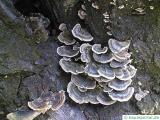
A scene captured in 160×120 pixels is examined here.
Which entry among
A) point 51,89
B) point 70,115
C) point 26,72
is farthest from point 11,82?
point 70,115

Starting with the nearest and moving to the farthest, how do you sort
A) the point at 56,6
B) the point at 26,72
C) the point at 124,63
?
the point at 124,63 < the point at 26,72 < the point at 56,6

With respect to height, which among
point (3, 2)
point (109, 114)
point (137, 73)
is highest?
point (3, 2)

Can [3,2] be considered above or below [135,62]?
above

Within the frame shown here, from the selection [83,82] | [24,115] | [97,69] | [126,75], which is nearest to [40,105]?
[24,115]

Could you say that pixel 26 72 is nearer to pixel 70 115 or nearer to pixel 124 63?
pixel 70 115

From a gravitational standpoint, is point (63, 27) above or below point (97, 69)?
above

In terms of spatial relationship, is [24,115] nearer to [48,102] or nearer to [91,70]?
[48,102]

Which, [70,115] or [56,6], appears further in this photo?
[56,6]
